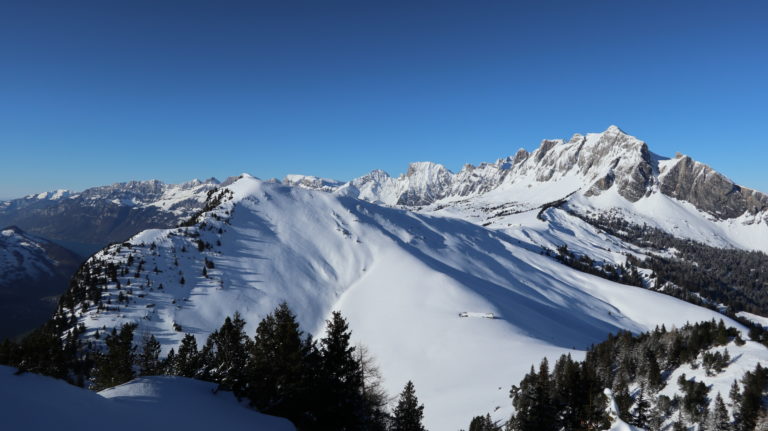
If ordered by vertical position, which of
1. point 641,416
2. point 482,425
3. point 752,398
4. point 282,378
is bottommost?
point 482,425

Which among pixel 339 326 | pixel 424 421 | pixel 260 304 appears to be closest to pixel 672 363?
pixel 424 421

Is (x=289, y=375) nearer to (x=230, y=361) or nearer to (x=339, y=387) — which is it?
(x=339, y=387)

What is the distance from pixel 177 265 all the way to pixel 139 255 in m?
9.79

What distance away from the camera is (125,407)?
19141 mm

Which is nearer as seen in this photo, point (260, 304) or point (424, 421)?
point (424, 421)

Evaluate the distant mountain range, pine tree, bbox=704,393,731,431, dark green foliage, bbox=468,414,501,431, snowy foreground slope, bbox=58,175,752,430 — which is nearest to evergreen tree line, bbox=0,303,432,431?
dark green foliage, bbox=468,414,501,431

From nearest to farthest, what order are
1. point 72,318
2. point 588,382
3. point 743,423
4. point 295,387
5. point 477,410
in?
point 295,387 < point 743,423 < point 588,382 < point 477,410 < point 72,318

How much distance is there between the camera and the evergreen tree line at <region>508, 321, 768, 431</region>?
102 feet

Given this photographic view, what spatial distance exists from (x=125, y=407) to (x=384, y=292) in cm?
9074

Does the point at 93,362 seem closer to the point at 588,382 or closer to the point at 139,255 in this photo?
the point at 139,255

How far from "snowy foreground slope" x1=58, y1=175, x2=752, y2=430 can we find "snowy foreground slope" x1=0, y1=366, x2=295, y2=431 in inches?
1437

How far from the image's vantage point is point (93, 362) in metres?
62.4

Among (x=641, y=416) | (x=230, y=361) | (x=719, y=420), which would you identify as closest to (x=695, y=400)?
(x=719, y=420)

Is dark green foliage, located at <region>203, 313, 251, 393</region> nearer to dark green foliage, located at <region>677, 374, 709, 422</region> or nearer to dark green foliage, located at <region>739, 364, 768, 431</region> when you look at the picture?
dark green foliage, located at <region>677, 374, 709, 422</region>
